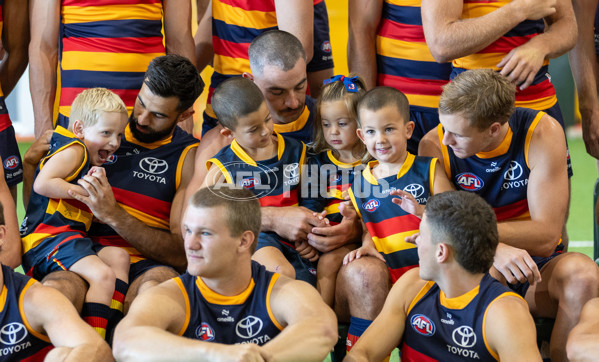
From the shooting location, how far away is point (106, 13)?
5234 millimetres

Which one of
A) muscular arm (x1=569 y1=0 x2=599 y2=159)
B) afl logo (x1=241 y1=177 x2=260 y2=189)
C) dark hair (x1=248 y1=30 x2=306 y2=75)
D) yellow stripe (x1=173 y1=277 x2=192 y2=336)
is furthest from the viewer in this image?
muscular arm (x1=569 y1=0 x2=599 y2=159)

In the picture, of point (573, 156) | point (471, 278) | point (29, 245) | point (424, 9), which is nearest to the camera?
point (471, 278)

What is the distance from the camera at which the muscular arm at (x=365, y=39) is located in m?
5.36

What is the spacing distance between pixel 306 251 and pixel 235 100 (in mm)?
942

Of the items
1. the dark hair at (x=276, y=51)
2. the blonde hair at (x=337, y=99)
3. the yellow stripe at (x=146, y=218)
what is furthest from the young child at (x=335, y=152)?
the yellow stripe at (x=146, y=218)

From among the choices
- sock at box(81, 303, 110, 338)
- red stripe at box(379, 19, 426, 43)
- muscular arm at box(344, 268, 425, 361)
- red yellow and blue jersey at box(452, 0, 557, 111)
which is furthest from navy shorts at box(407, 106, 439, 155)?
sock at box(81, 303, 110, 338)

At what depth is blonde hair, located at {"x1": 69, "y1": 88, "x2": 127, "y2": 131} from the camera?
14.8ft

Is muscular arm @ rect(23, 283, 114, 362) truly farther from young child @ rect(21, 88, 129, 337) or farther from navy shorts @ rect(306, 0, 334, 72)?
navy shorts @ rect(306, 0, 334, 72)

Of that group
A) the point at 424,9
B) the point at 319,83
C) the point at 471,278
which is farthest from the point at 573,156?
the point at 471,278

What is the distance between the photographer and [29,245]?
4.48m

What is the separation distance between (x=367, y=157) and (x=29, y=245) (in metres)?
1.98

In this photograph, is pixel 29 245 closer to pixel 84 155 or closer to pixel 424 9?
pixel 84 155

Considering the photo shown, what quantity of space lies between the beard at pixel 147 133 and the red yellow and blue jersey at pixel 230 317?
1372mm

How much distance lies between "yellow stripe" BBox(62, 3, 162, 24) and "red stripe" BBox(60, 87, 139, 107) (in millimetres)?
454
